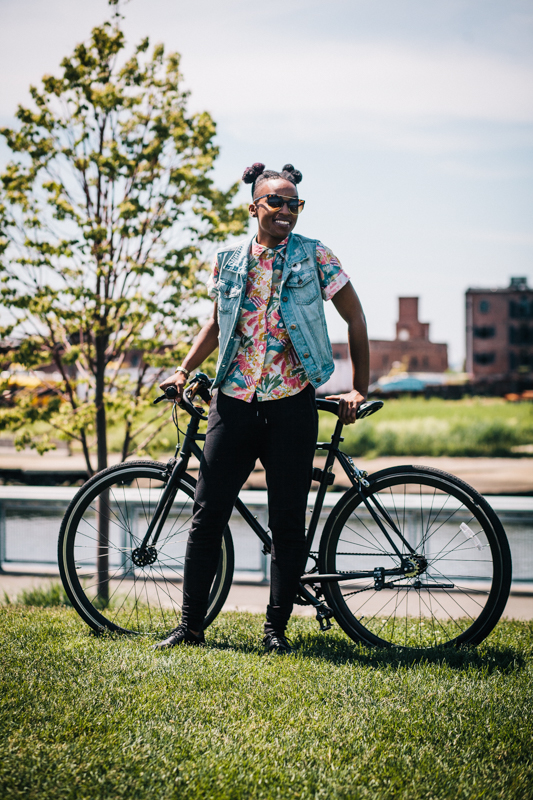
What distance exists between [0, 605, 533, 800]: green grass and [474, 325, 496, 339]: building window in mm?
57052

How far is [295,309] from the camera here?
2.76 metres

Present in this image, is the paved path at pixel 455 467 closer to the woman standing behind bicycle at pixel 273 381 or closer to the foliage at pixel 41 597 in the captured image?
the foliage at pixel 41 597

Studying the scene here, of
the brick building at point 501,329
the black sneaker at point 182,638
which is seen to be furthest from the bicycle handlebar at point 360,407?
the brick building at point 501,329

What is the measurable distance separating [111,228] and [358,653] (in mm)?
3533

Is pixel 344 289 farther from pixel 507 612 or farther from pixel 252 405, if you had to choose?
pixel 507 612

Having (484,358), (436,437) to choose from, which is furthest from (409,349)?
(436,437)

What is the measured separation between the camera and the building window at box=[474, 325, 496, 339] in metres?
57.3

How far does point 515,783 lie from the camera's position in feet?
5.97

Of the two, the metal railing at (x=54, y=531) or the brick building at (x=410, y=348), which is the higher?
the brick building at (x=410, y=348)

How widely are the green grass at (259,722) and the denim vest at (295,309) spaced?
1.07m

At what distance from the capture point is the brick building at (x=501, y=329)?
2243 inches

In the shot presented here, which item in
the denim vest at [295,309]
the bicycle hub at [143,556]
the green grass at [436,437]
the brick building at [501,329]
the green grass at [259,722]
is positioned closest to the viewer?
the green grass at [259,722]

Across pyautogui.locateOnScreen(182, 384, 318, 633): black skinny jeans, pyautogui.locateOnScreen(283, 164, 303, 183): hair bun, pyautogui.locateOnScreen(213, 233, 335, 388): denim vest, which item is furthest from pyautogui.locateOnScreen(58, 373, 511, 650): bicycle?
pyautogui.locateOnScreen(283, 164, 303, 183): hair bun

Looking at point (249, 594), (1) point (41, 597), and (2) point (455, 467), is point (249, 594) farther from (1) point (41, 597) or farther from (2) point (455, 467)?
(2) point (455, 467)
